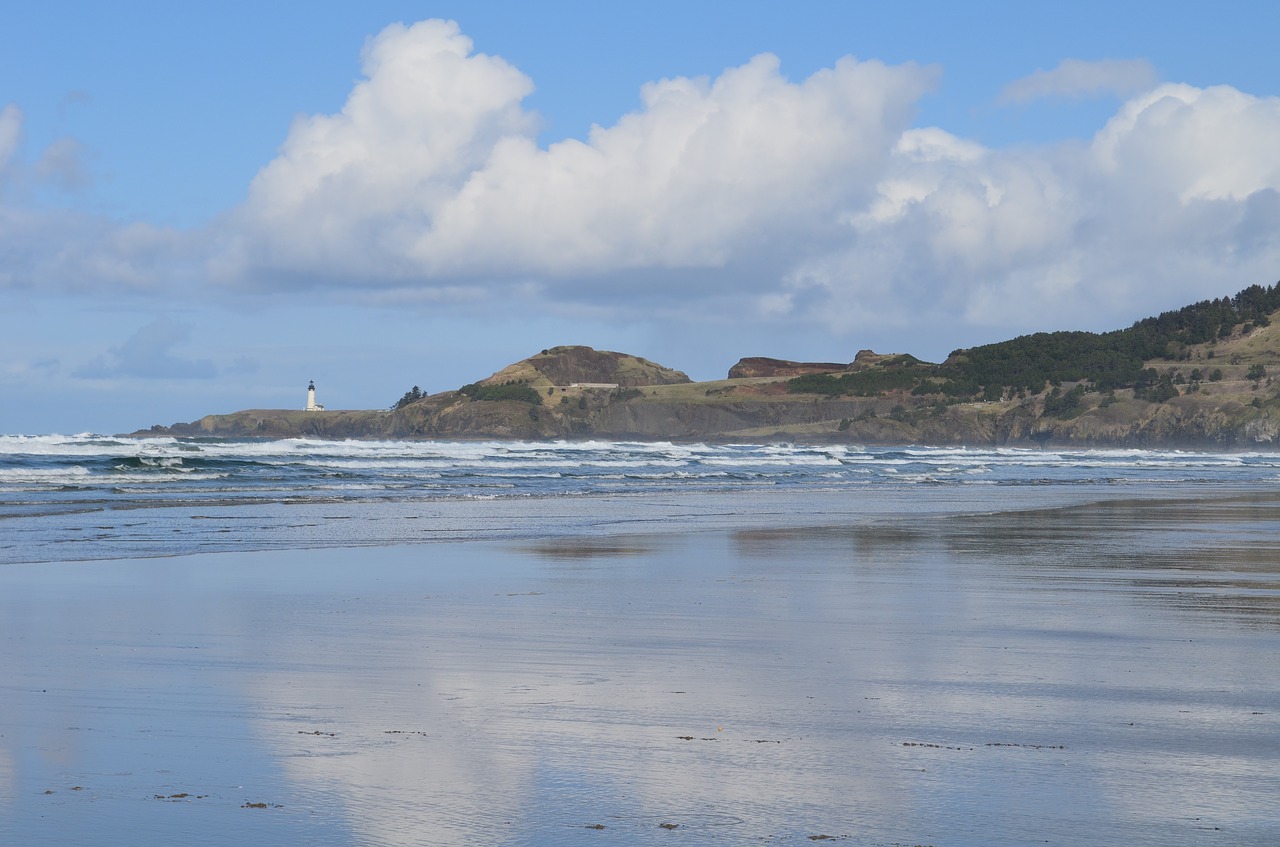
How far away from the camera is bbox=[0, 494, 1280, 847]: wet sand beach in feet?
13.6

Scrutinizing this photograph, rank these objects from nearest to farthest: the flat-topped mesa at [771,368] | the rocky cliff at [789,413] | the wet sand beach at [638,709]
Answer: the wet sand beach at [638,709], the rocky cliff at [789,413], the flat-topped mesa at [771,368]

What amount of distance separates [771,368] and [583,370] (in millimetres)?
27550

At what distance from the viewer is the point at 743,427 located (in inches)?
5733

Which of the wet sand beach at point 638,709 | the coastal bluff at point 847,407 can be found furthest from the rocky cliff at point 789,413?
the wet sand beach at point 638,709

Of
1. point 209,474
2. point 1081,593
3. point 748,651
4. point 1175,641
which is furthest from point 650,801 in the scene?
point 209,474

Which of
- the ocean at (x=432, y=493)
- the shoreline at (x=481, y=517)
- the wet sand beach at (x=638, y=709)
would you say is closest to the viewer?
the wet sand beach at (x=638, y=709)

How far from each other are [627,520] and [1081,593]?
10.7 metres

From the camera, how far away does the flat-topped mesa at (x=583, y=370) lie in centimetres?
18762

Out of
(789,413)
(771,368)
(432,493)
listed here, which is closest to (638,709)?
(432,493)

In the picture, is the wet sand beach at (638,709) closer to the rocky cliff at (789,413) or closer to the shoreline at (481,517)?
the shoreline at (481,517)

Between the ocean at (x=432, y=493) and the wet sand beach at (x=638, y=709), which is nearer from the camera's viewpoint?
the wet sand beach at (x=638, y=709)

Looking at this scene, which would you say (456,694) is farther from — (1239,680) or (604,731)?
(1239,680)

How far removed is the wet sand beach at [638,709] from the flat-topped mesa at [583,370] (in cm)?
17469

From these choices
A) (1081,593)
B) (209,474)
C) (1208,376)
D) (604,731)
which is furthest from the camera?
(1208,376)
